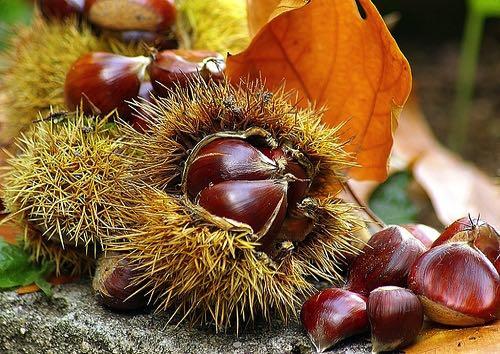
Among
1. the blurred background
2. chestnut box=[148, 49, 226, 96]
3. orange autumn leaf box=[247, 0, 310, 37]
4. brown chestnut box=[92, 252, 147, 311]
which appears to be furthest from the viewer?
the blurred background

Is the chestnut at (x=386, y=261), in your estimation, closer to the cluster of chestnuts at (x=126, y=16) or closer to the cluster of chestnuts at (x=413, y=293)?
the cluster of chestnuts at (x=413, y=293)

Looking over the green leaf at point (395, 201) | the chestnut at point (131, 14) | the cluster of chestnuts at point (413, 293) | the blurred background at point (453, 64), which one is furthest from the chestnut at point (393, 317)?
the blurred background at point (453, 64)

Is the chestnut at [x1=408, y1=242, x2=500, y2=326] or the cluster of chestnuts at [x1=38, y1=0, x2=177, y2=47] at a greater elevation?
the cluster of chestnuts at [x1=38, y1=0, x2=177, y2=47]

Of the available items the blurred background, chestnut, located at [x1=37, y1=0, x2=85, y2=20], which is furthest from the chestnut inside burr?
the blurred background

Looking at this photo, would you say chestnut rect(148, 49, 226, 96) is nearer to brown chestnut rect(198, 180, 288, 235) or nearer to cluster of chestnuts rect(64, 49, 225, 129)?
cluster of chestnuts rect(64, 49, 225, 129)

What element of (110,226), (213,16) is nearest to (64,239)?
(110,226)

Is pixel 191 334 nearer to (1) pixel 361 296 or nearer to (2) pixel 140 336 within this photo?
(2) pixel 140 336
